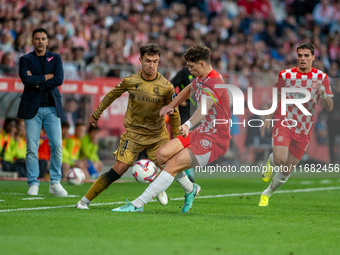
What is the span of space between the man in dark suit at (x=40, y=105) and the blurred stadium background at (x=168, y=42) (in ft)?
12.6

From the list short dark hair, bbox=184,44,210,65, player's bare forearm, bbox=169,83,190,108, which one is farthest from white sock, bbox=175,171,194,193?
short dark hair, bbox=184,44,210,65

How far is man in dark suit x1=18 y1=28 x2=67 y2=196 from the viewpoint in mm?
8445

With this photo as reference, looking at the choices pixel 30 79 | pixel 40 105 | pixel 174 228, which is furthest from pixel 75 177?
pixel 174 228

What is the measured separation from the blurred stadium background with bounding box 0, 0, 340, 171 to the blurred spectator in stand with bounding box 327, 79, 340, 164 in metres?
0.04

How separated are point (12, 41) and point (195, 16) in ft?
25.7

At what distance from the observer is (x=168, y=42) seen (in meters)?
17.5

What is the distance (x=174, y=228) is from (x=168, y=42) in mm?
12596

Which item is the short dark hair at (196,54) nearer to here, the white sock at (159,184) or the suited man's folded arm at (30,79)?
the white sock at (159,184)

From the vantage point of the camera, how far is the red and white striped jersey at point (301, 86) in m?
7.94

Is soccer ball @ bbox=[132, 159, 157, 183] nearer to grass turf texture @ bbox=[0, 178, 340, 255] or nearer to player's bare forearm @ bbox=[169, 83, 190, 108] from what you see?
grass turf texture @ bbox=[0, 178, 340, 255]

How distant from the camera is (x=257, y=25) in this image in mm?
21375

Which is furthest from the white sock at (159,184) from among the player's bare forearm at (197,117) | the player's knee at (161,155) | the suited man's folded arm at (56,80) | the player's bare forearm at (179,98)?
the suited man's folded arm at (56,80)

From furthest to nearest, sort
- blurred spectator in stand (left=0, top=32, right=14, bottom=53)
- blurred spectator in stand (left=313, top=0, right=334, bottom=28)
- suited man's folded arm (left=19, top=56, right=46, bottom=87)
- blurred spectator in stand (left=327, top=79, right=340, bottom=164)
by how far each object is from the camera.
A: blurred spectator in stand (left=313, top=0, right=334, bottom=28) < blurred spectator in stand (left=327, top=79, right=340, bottom=164) < blurred spectator in stand (left=0, top=32, right=14, bottom=53) < suited man's folded arm (left=19, top=56, right=46, bottom=87)

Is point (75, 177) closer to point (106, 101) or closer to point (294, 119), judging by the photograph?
point (106, 101)
